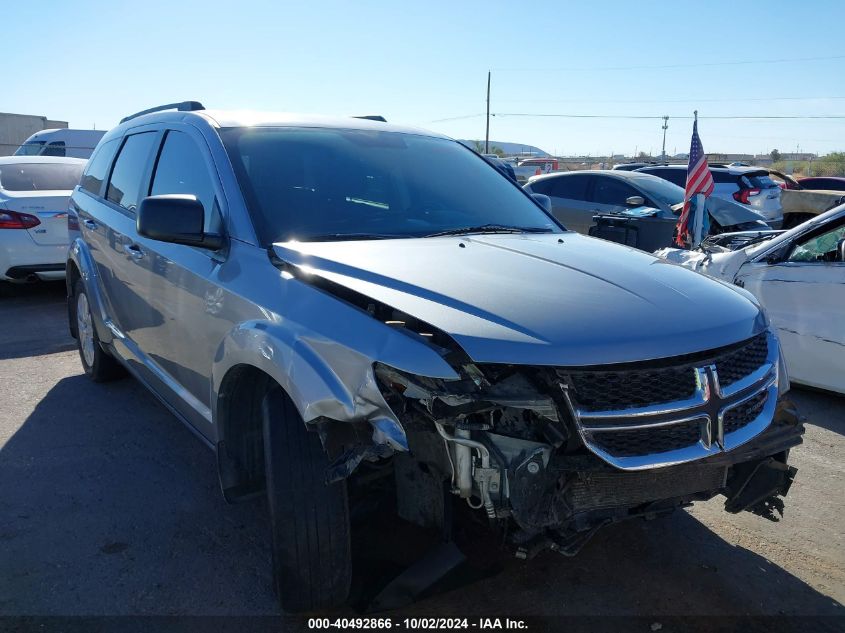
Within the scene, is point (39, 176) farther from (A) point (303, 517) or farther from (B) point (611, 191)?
(A) point (303, 517)

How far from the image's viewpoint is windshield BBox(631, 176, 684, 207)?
10352 mm

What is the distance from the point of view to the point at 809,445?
4516 millimetres

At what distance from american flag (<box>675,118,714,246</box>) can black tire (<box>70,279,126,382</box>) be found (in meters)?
6.05

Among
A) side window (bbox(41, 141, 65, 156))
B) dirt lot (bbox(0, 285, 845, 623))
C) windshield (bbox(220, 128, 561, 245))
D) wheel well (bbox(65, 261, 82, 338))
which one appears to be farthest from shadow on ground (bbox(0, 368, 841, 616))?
side window (bbox(41, 141, 65, 156))

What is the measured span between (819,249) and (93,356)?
5.34 metres

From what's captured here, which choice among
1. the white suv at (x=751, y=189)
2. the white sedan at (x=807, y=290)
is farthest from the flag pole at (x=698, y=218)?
the white suv at (x=751, y=189)

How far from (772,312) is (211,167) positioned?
4.09 m

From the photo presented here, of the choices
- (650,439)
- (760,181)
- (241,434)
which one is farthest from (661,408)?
(760,181)

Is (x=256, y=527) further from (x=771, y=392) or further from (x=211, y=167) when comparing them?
(x=771, y=392)

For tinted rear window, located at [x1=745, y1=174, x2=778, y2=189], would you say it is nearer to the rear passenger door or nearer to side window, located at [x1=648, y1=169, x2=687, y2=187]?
side window, located at [x1=648, y1=169, x2=687, y2=187]

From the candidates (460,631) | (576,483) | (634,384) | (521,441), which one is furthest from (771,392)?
(460,631)

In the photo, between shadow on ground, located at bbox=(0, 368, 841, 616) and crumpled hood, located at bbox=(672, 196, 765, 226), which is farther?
crumpled hood, located at bbox=(672, 196, 765, 226)

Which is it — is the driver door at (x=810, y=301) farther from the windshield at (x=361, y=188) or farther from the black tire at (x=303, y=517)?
the black tire at (x=303, y=517)

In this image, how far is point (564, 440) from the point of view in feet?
7.09
